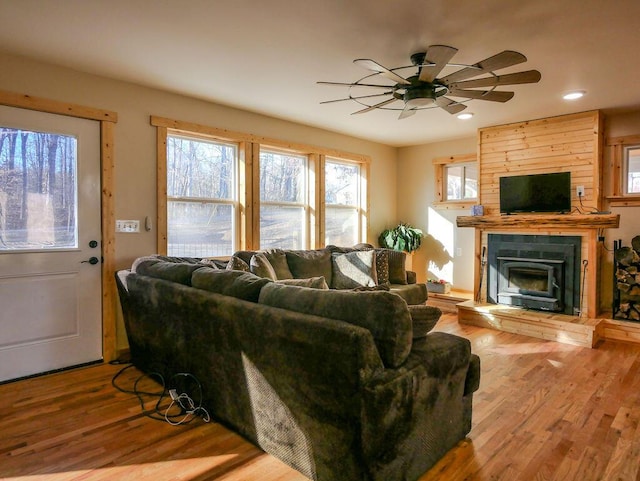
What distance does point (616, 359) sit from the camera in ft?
12.5

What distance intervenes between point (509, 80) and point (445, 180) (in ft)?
12.6

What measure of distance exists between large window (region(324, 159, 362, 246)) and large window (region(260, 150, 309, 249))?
0.47 m

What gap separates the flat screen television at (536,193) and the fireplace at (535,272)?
355mm

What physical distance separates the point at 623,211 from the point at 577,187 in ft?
1.92

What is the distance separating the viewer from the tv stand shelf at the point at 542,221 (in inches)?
168

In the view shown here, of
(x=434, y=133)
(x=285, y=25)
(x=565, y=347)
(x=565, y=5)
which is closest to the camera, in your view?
(x=565, y=5)

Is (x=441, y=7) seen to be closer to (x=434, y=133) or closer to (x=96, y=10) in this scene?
(x=96, y=10)

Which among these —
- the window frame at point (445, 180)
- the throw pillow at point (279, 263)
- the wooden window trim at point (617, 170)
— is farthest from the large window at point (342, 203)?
the wooden window trim at point (617, 170)

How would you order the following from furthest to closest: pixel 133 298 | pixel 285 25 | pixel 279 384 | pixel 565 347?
pixel 565 347 → pixel 133 298 → pixel 285 25 → pixel 279 384

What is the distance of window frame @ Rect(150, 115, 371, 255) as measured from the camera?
13.1 feet

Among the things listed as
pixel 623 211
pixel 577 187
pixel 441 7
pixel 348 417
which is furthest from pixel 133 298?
pixel 623 211

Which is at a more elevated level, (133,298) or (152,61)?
(152,61)

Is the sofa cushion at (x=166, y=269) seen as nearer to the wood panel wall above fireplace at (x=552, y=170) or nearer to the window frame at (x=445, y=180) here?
the wood panel wall above fireplace at (x=552, y=170)

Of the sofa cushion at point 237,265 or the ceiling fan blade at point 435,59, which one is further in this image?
the sofa cushion at point 237,265
